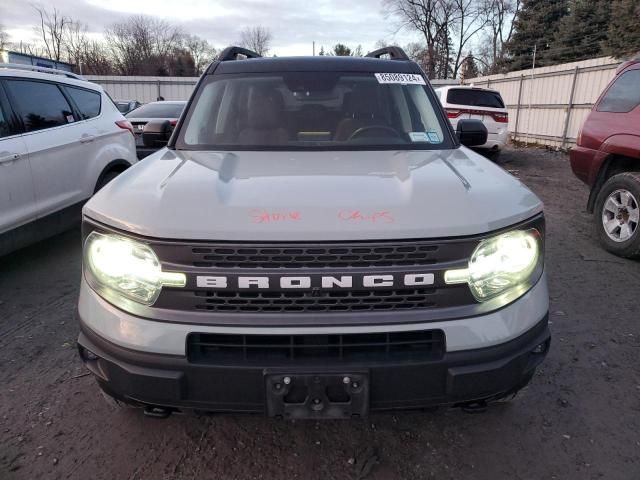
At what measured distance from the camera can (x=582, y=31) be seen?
2788 cm

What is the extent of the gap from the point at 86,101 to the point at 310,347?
4.85 metres

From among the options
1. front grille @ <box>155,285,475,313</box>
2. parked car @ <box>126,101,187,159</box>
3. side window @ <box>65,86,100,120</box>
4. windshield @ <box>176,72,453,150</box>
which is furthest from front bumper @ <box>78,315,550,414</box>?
parked car @ <box>126,101,187,159</box>

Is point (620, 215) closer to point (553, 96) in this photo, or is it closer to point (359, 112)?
point (359, 112)

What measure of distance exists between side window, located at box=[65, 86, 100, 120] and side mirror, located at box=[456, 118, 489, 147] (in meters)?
4.01

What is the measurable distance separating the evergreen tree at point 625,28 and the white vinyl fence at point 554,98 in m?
1.94

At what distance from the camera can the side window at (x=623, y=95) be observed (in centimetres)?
498

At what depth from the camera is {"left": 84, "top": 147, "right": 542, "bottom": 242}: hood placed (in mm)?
1742

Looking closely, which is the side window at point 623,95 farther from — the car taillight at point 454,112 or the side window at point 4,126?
the car taillight at point 454,112

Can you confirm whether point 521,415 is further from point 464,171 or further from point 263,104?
point 263,104

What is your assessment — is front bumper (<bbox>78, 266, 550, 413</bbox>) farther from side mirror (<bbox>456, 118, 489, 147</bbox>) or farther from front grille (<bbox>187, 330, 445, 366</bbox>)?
side mirror (<bbox>456, 118, 489, 147</bbox>)

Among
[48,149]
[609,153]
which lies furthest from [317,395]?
[609,153]

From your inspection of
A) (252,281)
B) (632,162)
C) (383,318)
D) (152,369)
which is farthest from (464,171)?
(632,162)

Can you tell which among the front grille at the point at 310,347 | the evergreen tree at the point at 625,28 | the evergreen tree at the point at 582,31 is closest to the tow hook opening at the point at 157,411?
the front grille at the point at 310,347

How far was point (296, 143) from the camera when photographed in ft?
9.38
